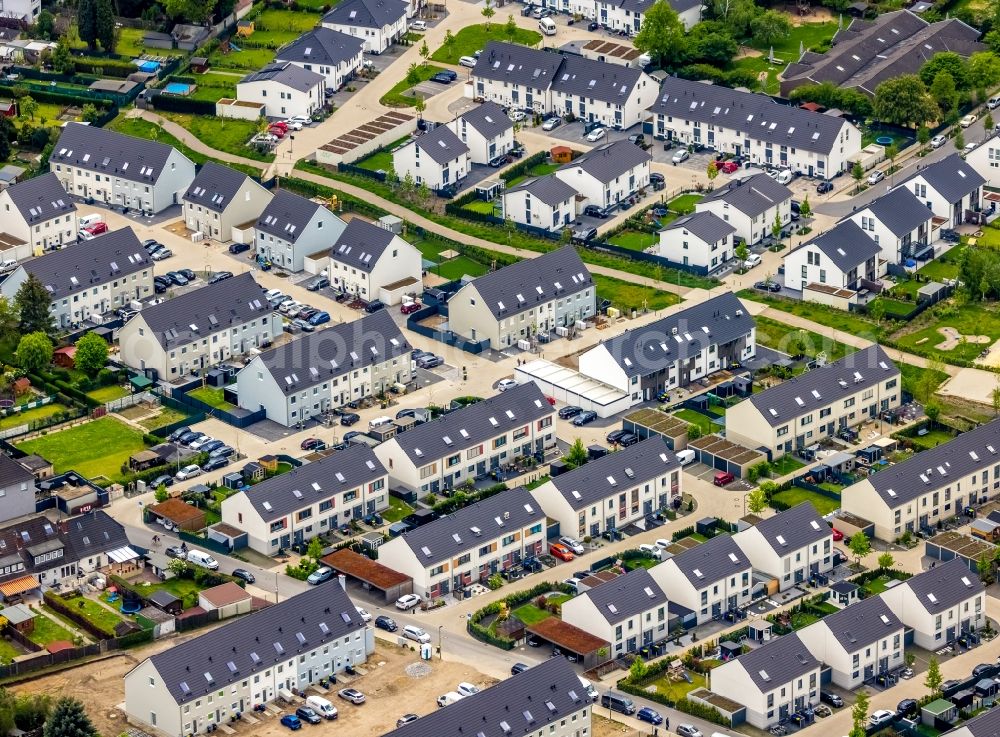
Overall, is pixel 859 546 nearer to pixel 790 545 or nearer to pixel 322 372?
pixel 790 545

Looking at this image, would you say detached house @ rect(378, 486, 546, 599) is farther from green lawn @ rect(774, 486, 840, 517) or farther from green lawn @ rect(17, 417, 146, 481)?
green lawn @ rect(17, 417, 146, 481)

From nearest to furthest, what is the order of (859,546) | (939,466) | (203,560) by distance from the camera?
(859,546), (203,560), (939,466)

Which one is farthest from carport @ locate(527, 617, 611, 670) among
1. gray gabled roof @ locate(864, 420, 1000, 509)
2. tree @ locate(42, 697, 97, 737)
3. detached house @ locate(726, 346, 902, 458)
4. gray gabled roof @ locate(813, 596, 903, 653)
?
tree @ locate(42, 697, 97, 737)

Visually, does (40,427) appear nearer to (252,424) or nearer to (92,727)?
(252,424)

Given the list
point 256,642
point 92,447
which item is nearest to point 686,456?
point 256,642

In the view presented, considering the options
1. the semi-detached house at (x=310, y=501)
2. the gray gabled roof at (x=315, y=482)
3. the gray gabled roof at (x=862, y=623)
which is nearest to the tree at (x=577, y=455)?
the semi-detached house at (x=310, y=501)

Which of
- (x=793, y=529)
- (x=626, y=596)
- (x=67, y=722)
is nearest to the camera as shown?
(x=67, y=722)
